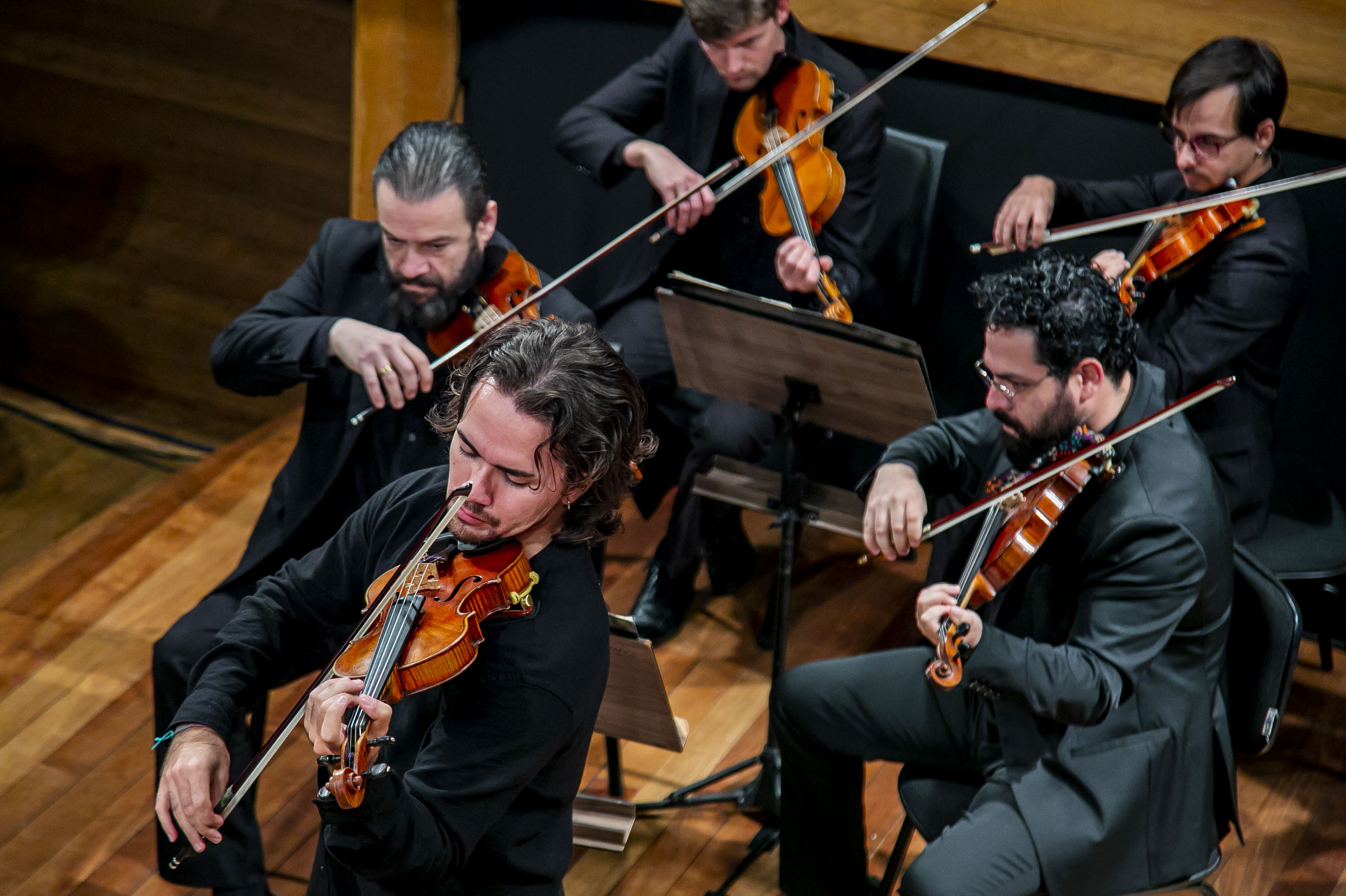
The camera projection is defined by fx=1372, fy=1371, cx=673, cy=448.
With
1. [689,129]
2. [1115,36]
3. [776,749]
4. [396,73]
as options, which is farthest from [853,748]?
[396,73]

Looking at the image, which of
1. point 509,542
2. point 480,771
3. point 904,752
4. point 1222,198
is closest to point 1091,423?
point 904,752

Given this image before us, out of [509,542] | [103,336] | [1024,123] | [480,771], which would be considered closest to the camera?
[480,771]

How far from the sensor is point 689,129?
10.8ft

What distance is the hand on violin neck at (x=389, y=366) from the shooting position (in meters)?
2.27

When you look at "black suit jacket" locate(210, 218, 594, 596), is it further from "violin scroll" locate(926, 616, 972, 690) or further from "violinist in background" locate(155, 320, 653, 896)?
"violin scroll" locate(926, 616, 972, 690)

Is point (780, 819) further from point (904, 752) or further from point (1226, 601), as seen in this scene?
point (1226, 601)

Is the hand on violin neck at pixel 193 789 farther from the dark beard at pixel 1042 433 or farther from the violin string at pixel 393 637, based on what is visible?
the dark beard at pixel 1042 433

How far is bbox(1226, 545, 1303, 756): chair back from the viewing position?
82.9 inches

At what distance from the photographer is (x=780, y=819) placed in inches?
98.7

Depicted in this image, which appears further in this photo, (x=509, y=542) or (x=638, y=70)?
(x=638, y=70)

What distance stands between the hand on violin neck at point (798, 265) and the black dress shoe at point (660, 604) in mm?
776

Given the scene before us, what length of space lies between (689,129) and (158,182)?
218 centimetres

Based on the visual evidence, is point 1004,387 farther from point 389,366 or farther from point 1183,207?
point 389,366

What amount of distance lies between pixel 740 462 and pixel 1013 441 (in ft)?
2.33
